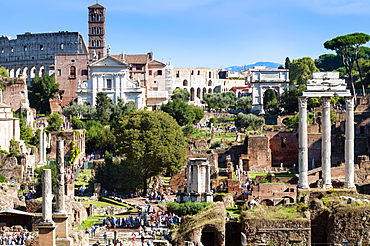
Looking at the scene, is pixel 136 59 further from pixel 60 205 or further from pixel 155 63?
pixel 60 205

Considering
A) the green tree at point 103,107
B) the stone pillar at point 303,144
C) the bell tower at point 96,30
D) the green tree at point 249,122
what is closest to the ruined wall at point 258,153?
the green tree at point 249,122

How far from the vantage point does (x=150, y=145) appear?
55.7 metres

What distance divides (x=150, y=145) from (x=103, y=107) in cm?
2976

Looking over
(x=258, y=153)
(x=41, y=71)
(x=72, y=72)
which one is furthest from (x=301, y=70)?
(x=258, y=153)

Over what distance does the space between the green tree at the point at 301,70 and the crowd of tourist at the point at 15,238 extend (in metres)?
89.5

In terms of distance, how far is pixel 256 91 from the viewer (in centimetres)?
10444

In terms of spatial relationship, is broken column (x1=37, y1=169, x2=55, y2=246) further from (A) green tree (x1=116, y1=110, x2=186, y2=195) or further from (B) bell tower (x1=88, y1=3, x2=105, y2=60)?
(B) bell tower (x1=88, y1=3, x2=105, y2=60)

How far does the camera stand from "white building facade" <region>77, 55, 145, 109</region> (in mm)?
94000

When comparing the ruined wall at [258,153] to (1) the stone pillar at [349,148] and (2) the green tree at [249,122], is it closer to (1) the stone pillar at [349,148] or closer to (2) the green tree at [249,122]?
(2) the green tree at [249,122]

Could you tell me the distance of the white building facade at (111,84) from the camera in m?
94.0

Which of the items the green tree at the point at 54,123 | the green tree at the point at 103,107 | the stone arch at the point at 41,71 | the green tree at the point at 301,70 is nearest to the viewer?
the green tree at the point at 54,123

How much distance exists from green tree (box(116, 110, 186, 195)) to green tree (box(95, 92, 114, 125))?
24412mm

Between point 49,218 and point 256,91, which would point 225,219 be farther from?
point 256,91

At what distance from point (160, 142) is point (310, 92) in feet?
50.9
